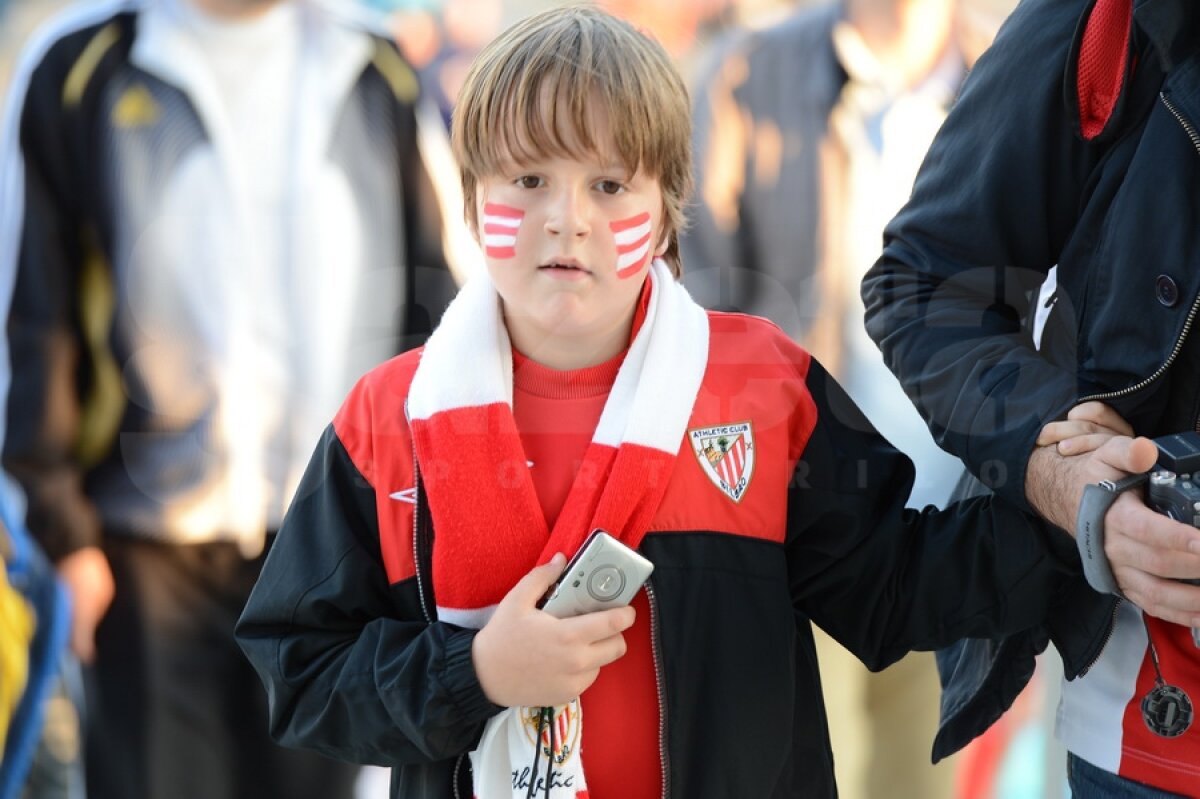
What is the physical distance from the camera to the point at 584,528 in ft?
4.81

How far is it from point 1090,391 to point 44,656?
7.13 ft

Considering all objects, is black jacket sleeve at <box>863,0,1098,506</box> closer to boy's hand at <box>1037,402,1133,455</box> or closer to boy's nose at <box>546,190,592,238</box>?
boy's hand at <box>1037,402,1133,455</box>

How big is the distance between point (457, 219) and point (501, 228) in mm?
1307

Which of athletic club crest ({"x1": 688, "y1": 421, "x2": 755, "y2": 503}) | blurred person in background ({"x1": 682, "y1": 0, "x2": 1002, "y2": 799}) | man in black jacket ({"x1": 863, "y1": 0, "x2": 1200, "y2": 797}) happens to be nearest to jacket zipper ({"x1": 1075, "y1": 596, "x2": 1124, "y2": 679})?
man in black jacket ({"x1": 863, "y1": 0, "x2": 1200, "y2": 797})

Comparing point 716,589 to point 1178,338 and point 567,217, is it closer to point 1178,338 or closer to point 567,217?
point 567,217

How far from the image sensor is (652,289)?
1617 millimetres

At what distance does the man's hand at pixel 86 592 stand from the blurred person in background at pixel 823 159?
136 cm

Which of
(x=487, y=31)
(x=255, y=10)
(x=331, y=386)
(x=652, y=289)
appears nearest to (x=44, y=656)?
(x=331, y=386)

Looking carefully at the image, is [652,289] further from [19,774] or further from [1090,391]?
[19,774]

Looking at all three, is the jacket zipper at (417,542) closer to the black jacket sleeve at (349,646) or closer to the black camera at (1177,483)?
the black jacket sleeve at (349,646)

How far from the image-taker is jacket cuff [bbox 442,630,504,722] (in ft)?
4.61

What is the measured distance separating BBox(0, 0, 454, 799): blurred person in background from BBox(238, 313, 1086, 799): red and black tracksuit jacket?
3.93 ft

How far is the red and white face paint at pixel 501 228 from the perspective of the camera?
1482 mm

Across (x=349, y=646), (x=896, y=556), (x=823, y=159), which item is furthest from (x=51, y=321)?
(x=896, y=556)
